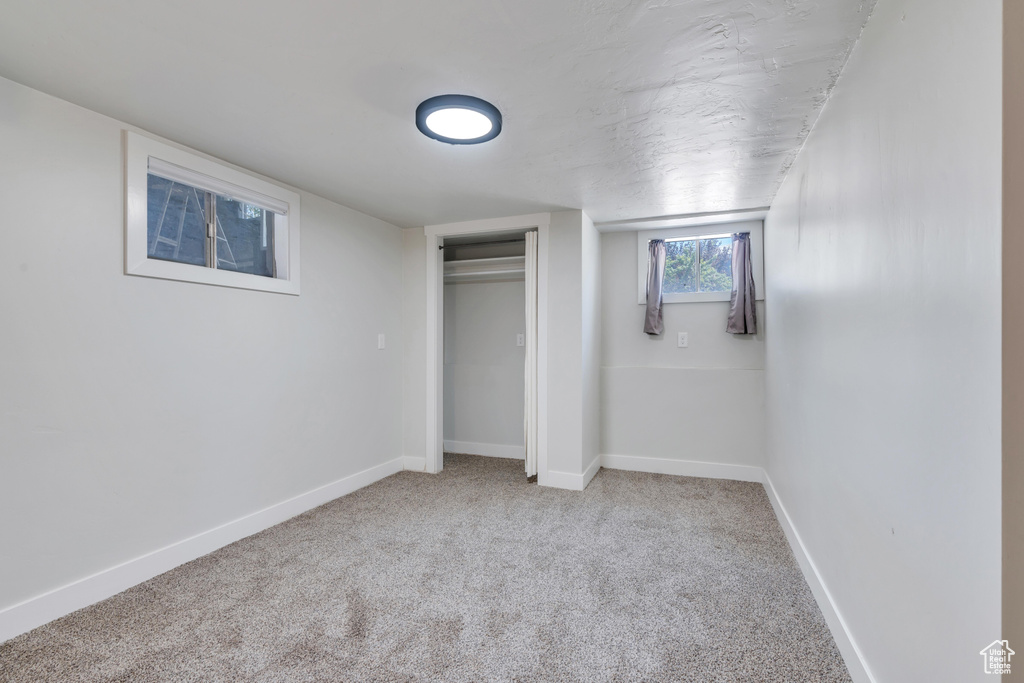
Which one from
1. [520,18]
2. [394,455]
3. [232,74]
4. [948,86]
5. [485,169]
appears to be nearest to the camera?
[948,86]

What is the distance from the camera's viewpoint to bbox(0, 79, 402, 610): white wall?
6.17 ft

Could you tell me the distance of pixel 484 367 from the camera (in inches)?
192

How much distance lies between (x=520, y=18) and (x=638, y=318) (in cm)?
319

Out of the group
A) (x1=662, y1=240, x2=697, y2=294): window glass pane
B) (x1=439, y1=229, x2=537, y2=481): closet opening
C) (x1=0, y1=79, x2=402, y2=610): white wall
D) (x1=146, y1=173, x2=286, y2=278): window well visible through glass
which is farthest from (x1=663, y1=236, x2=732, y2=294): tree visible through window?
(x1=146, y1=173, x2=286, y2=278): window well visible through glass

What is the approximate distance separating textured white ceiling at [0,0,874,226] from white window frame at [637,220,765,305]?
1263 mm

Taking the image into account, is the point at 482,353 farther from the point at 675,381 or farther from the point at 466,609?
the point at 466,609

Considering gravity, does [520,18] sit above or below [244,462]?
above

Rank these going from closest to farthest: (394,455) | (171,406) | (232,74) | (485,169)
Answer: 1. (232,74)
2. (171,406)
3. (485,169)
4. (394,455)

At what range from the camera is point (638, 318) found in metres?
4.36

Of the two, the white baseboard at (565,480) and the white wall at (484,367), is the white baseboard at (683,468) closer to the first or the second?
the white baseboard at (565,480)

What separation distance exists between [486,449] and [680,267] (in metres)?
2.59

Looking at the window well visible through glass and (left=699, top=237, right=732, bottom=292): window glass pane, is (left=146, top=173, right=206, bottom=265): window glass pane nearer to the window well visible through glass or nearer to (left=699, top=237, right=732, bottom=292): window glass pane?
the window well visible through glass
